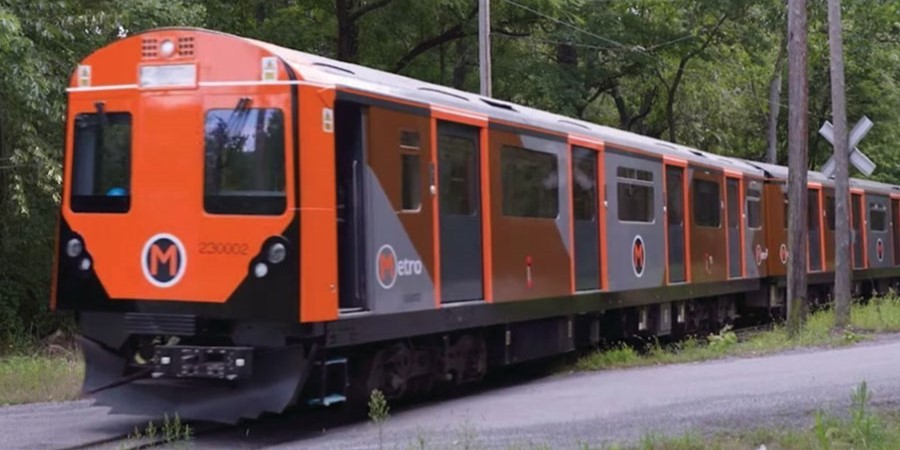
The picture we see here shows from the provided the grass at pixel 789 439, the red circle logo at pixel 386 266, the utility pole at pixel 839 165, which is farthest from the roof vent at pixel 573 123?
the grass at pixel 789 439

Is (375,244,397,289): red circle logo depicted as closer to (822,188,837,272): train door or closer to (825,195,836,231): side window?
(822,188,837,272): train door

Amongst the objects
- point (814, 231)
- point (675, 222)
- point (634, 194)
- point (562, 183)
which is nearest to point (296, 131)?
point (562, 183)

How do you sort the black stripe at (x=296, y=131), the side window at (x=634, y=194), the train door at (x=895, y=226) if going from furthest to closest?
1. the train door at (x=895, y=226)
2. the side window at (x=634, y=194)
3. the black stripe at (x=296, y=131)

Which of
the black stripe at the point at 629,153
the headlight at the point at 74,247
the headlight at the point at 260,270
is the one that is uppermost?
the black stripe at the point at 629,153

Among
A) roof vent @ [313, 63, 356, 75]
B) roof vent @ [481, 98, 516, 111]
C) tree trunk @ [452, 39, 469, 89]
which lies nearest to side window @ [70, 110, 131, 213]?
roof vent @ [313, 63, 356, 75]

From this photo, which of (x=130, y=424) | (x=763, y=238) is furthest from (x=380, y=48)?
(x=130, y=424)

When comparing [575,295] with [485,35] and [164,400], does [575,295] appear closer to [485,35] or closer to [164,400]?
[164,400]

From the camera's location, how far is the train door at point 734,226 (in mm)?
21000

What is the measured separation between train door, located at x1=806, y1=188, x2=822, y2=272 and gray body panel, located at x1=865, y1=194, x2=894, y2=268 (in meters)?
3.70

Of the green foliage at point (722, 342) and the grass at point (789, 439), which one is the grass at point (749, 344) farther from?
the grass at point (789, 439)

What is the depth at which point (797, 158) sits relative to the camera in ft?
58.5

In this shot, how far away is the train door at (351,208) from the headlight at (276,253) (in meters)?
0.86

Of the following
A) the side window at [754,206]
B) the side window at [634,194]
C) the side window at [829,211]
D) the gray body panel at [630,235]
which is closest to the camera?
the gray body panel at [630,235]

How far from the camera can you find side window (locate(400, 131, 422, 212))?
10875 millimetres
